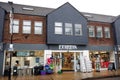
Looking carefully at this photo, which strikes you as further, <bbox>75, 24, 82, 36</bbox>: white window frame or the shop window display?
the shop window display

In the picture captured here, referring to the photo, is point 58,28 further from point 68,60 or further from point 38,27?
point 68,60

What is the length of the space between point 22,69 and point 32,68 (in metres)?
1.06

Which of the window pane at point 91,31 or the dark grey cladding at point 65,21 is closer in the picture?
the dark grey cladding at point 65,21

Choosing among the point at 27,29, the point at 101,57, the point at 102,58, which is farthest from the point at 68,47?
the point at 102,58

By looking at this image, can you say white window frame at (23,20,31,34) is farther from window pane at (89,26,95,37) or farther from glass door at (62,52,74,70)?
window pane at (89,26,95,37)

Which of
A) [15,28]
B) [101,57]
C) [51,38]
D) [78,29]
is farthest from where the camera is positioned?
[101,57]

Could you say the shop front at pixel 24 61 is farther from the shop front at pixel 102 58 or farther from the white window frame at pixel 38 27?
the shop front at pixel 102 58

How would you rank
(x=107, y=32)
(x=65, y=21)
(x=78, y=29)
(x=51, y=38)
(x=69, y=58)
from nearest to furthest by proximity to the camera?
(x=51, y=38) → (x=65, y=21) → (x=69, y=58) → (x=78, y=29) → (x=107, y=32)

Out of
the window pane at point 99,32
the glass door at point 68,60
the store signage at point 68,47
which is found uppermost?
the window pane at point 99,32

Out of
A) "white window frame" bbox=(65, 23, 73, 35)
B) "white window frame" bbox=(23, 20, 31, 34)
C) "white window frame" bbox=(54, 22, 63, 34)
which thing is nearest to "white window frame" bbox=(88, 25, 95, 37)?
"white window frame" bbox=(65, 23, 73, 35)

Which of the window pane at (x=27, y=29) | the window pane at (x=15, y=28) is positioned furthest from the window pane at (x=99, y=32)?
the window pane at (x=15, y=28)

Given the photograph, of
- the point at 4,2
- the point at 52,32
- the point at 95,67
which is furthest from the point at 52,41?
the point at 4,2

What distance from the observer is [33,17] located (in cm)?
1812

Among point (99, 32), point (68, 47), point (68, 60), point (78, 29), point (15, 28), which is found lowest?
point (68, 60)
